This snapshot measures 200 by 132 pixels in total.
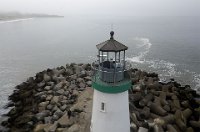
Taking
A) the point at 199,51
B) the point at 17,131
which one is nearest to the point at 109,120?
the point at 17,131

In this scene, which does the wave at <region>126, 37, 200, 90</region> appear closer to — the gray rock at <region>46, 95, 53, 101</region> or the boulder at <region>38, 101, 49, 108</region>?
the gray rock at <region>46, 95, 53, 101</region>

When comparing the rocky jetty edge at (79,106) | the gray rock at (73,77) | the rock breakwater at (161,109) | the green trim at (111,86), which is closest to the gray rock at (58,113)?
the rocky jetty edge at (79,106)

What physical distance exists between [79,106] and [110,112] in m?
5.19

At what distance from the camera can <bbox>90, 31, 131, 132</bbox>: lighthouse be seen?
7.09 m

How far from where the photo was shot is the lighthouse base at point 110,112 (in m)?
7.30

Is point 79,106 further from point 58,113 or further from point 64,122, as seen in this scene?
point 64,122

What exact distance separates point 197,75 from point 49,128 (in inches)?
657

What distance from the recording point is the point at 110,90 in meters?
7.09

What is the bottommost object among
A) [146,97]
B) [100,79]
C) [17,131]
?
[17,131]

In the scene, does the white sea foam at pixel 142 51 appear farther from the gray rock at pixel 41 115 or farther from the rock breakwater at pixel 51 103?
the gray rock at pixel 41 115

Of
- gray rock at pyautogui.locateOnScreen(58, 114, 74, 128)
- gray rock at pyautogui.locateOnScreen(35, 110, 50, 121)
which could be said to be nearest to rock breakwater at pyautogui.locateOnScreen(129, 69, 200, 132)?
gray rock at pyautogui.locateOnScreen(58, 114, 74, 128)

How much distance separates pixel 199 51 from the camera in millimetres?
34438

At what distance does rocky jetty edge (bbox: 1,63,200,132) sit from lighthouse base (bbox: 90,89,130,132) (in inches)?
111

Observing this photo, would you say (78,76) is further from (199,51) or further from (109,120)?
(199,51)
